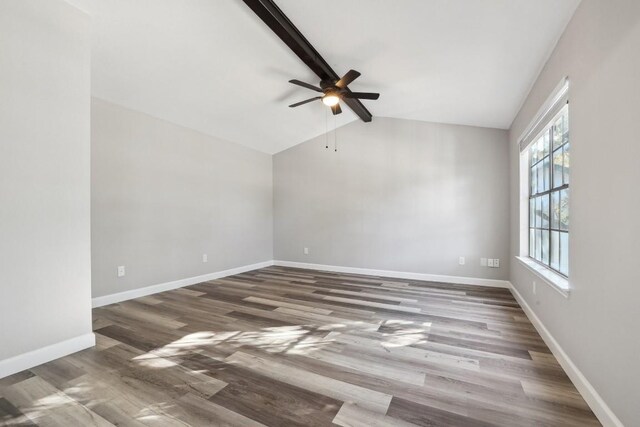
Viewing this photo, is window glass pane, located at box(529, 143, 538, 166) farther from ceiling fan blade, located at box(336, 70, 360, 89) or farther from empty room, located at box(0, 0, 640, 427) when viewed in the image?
ceiling fan blade, located at box(336, 70, 360, 89)

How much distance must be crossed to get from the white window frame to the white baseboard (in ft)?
1.38

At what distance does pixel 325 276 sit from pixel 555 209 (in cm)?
332

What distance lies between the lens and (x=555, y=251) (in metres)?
2.48

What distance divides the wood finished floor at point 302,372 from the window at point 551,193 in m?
0.74

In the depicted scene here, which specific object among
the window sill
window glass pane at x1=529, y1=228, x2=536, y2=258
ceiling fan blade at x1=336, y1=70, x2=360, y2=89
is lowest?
the window sill

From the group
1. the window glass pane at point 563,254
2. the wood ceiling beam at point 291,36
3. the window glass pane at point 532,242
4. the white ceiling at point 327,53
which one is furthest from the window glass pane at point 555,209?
the wood ceiling beam at point 291,36

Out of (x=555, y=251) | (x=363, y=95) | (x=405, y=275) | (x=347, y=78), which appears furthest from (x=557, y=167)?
(x=405, y=275)

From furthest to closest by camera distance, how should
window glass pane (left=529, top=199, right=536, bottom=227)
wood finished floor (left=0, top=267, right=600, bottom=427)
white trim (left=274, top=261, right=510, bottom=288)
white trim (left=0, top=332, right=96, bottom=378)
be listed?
1. white trim (left=274, top=261, right=510, bottom=288)
2. window glass pane (left=529, top=199, right=536, bottom=227)
3. white trim (left=0, top=332, right=96, bottom=378)
4. wood finished floor (left=0, top=267, right=600, bottom=427)

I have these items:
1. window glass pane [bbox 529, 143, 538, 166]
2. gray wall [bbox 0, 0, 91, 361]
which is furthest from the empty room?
window glass pane [bbox 529, 143, 538, 166]

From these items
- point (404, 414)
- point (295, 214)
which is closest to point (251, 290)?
point (295, 214)

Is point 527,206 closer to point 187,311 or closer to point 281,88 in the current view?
point 281,88

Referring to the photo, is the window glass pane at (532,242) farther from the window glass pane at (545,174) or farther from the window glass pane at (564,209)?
the window glass pane at (564,209)

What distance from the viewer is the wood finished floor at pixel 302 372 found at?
4.95ft

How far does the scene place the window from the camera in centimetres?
223
